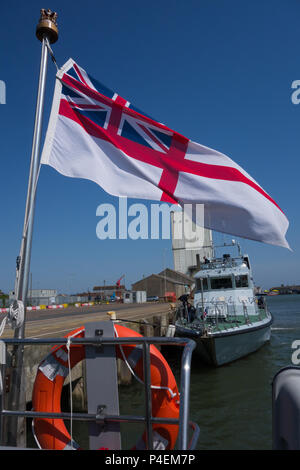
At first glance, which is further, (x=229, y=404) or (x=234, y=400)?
(x=234, y=400)

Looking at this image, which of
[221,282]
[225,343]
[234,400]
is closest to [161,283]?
[221,282]

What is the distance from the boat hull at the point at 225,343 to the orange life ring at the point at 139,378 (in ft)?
29.4

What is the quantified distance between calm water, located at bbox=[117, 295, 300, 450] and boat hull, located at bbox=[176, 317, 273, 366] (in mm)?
397

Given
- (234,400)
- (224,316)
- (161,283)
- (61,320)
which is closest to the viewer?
(234,400)

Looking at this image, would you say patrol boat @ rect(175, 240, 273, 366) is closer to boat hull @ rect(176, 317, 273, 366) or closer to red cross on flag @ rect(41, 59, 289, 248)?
boat hull @ rect(176, 317, 273, 366)

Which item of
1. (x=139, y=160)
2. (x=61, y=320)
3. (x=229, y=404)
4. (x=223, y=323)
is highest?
(x=139, y=160)

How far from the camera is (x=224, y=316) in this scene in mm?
14109

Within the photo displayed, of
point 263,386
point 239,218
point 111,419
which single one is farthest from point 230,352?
point 111,419

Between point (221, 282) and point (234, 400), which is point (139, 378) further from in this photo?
point (221, 282)

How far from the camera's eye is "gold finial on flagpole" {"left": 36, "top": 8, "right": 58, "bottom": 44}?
11.9ft

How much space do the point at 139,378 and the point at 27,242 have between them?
1774mm

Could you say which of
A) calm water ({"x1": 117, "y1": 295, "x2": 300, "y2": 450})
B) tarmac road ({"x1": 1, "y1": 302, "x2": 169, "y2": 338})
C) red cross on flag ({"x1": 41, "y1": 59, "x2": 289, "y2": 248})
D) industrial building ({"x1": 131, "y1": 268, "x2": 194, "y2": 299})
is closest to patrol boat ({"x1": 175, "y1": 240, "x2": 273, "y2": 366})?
calm water ({"x1": 117, "y1": 295, "x2": 300, "y2": 450})
